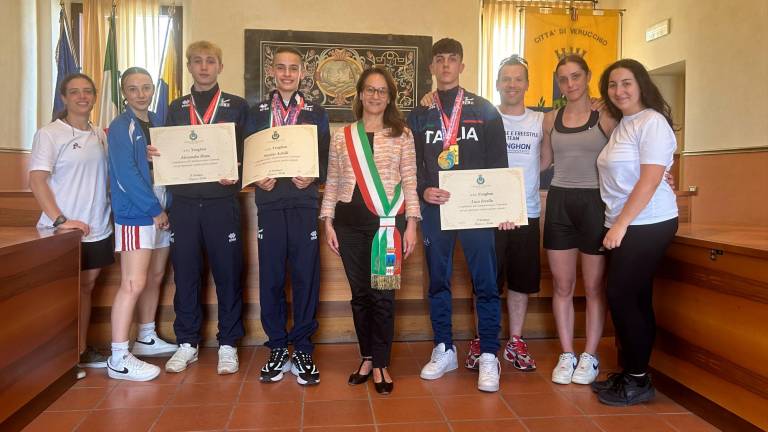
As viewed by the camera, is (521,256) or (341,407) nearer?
(341,407)

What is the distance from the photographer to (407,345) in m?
3.36

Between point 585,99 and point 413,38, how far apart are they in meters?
3.95

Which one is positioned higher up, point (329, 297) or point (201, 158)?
point (201, 158)

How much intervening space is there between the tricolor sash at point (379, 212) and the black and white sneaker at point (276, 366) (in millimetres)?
645

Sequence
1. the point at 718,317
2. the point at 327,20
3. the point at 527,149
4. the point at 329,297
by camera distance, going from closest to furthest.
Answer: the point at 718,317, the point at 527,149, the point at 329,297, the point at 327,20

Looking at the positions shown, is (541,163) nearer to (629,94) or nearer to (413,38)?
(629,94)

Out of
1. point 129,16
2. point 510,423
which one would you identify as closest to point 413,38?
point 129,16

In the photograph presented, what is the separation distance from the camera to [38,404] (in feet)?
7.74

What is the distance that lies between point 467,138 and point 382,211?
533mm

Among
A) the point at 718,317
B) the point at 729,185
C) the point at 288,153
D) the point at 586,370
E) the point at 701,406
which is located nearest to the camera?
the point at 718,317

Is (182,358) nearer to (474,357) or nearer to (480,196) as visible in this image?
(474,357)

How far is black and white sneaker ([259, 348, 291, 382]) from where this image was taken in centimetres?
270

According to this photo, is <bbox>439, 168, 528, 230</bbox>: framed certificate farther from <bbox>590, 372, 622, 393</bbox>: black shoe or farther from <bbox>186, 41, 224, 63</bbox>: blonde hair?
<bbox>186, 41, 224, 63</bbox>: blonde hair

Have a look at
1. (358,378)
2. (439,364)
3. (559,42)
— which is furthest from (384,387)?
(559,42)
